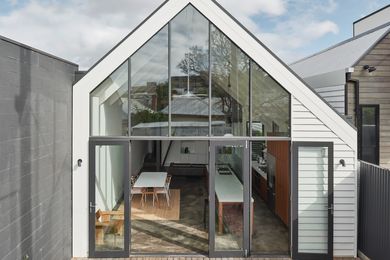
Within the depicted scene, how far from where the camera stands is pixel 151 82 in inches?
228

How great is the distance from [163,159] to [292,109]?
9541 millimetres

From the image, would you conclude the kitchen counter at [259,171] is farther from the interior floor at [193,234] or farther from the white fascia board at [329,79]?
the white fascia board at [329,79]

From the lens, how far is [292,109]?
5.90 meters

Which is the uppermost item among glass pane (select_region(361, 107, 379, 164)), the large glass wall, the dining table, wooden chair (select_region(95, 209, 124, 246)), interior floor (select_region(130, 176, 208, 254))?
the large glass wall

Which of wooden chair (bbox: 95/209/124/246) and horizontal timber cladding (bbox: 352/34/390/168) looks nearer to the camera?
wooden chair (bbox: 95/209/124/246)

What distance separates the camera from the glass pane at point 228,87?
228 inches

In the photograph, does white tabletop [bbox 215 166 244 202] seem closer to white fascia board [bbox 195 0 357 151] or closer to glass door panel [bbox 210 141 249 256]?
glass door panel [bbox 210 141 249 256]

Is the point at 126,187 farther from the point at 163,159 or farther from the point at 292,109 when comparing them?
the point at 163,159

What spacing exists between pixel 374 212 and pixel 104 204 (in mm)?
4805

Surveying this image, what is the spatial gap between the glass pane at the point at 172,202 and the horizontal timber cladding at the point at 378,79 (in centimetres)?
457

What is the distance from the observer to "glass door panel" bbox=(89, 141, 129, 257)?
5871mm

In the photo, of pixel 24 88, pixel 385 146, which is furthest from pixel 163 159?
pixel 24 88

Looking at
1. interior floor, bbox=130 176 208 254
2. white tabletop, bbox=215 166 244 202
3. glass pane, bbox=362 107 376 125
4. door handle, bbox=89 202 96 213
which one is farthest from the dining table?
glass pane, bbox=362 107 376 125

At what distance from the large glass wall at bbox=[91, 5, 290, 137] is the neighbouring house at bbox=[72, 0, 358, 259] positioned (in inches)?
0.7
